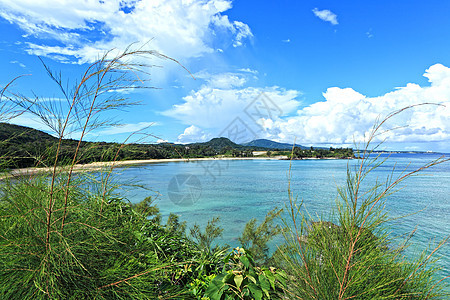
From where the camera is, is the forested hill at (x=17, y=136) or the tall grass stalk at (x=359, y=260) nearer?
the tall grass stalk at (x=359, y=260)

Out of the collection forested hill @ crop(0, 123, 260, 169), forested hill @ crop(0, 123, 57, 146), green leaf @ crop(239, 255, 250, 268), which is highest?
forested hill @ crop(0, 123, 57, 146)

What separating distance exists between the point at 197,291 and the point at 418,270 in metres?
1.59

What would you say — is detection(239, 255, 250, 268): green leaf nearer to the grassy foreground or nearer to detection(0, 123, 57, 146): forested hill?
the grassy foreground

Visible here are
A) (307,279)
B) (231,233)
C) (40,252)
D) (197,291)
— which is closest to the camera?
(40,252)

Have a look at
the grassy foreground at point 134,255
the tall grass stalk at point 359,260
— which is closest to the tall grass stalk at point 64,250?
the grassy foreground at point 134,255

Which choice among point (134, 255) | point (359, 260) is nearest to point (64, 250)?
Answer: point (134, 255)

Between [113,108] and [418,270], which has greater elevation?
[113,108]

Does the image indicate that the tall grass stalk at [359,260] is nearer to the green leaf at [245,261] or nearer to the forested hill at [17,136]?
the green leaf at [245,261]

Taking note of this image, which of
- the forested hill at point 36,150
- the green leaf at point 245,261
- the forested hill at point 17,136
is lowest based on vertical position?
the green leaf at point 245,261

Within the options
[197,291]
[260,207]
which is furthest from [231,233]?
[197,291]

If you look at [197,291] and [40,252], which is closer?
[40,252]

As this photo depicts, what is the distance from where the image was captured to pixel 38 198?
1574mm

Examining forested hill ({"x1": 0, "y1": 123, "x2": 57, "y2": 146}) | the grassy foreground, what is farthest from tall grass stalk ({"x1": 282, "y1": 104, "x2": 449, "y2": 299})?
forested hill ({"x1": 0, "y1": 123, "x2": 57, "y2": 146})

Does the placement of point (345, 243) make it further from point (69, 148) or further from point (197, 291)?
point (69, 148)
